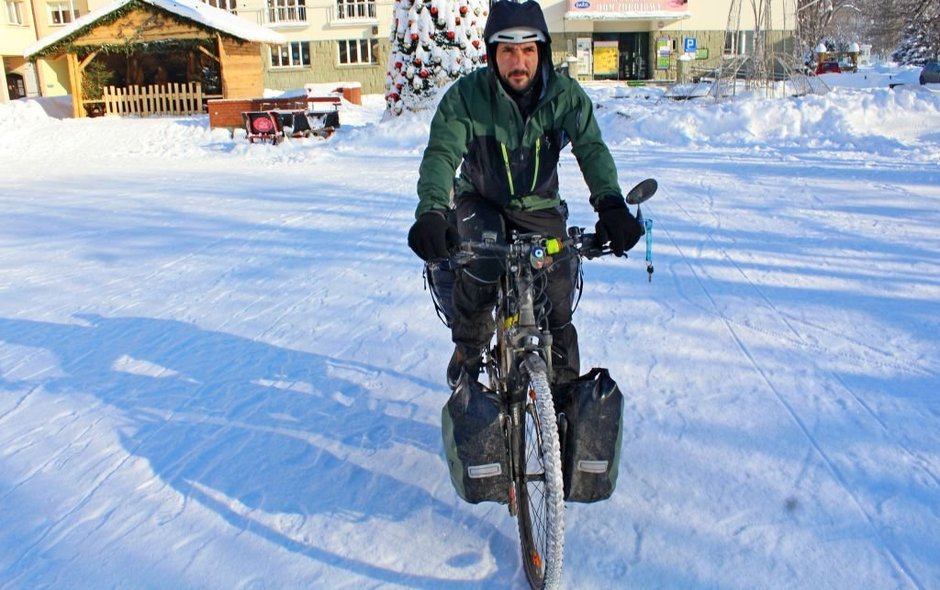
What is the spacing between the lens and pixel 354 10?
40.5 meters

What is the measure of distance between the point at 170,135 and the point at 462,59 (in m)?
8.58

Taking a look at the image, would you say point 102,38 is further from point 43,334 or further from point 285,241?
point 43,334

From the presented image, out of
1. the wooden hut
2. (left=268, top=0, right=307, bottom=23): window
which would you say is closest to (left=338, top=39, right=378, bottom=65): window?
(left=268, top=0, right=307, bottom=23): window

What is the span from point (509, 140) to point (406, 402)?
71.5 inches

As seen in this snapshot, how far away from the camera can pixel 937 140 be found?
43.7 feet

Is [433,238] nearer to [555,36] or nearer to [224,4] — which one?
[555,36]

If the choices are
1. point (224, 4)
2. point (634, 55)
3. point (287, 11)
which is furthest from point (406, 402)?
point (224, 4)

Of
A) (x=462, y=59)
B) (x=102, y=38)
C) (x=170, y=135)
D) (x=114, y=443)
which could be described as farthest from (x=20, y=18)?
(x=114, y=443)

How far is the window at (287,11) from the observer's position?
41000 millimetres

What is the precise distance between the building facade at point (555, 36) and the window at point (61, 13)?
2.62 m

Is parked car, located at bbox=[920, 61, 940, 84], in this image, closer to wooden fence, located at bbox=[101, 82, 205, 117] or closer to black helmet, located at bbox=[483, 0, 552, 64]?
wooden fence, located at bbox=[101, 82, 205, 117]

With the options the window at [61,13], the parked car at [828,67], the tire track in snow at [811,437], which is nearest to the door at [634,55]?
the parked car at [828,67]

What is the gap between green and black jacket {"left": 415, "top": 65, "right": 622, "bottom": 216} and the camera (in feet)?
9.48

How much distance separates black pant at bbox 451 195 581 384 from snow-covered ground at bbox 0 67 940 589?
674mm
